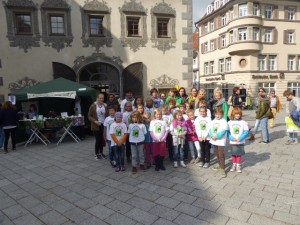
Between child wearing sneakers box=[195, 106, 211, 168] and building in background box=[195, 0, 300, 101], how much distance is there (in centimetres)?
2389

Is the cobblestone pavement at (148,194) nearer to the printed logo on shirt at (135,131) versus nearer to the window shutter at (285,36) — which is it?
the printed logo on shirt at (135,131)

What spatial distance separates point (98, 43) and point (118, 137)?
837 cm

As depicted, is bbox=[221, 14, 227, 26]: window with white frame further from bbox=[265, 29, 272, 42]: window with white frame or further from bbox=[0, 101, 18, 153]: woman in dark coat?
bbox=[0, 101, 18, 153]: woman in dark coat

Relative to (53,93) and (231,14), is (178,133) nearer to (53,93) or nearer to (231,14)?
(53,93)

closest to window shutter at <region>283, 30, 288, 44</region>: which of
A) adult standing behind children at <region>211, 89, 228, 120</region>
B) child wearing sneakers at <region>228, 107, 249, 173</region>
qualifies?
adult standing behind children at <region>211, 89, 228, 120</region>

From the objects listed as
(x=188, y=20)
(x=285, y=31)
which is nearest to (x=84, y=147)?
(x=188, y=20)

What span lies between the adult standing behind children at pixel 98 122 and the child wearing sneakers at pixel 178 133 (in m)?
2.10

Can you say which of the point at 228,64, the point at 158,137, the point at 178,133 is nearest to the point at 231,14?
the point at 228,64

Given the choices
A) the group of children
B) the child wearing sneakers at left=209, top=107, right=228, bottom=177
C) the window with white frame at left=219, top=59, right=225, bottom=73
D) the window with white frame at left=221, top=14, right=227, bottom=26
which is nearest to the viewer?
the child wearing sneakers at left=209, top=107, right=228, bottom=177

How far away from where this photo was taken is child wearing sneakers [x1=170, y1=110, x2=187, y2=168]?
555 cm

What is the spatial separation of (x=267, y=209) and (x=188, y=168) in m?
2.17

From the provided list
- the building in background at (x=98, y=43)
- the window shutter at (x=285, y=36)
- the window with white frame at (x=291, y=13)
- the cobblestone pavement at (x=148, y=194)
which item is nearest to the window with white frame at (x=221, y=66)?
the window shutter at (x=285, y=36)

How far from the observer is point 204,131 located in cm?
547

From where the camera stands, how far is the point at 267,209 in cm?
358
